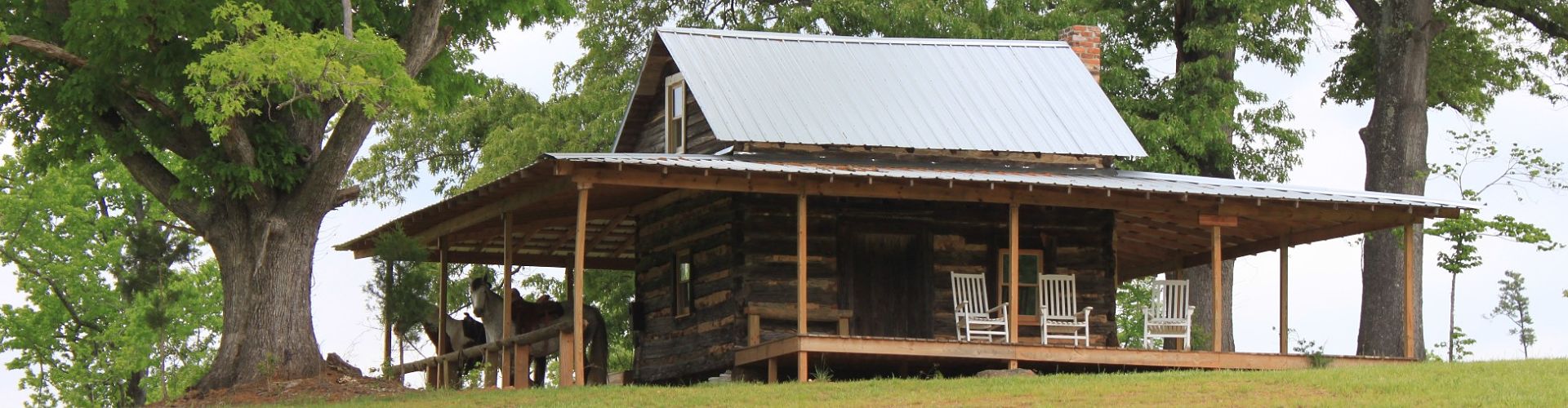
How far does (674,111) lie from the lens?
24.5 metres

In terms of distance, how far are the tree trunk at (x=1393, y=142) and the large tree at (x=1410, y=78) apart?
0.5 inches

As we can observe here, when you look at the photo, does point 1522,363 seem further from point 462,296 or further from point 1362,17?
point 462,296

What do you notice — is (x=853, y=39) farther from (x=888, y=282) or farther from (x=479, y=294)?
(x=479, y=294)

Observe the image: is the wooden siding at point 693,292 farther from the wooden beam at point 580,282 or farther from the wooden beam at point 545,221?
the wooden beam at point 580,282

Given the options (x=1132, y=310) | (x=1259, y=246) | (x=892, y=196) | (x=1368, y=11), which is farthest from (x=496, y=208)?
(x=1132, y=310)

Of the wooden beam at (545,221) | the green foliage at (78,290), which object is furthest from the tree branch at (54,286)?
the wooden beam at (545,221)

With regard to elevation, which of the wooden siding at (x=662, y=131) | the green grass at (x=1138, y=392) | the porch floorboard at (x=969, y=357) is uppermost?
the wooden siding at (x=662, y=131)

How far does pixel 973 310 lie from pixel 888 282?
1042mm

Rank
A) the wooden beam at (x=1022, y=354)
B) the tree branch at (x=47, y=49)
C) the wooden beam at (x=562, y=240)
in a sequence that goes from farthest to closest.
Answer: the wooden beam at (x=562, y=240) → the tree branch at (x=47, y=49) → the wooden beam at (x=1022, y=354)

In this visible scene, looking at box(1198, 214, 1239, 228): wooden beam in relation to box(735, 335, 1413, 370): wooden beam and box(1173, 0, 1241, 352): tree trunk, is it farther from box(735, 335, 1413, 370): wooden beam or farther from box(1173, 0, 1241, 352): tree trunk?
box(1173, 0, 1241, 352): tree trunk

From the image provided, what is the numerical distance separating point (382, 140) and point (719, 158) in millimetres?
15536

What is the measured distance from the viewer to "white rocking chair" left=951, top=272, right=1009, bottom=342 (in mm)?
21281

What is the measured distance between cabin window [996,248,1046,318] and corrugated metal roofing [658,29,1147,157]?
53.5 inches

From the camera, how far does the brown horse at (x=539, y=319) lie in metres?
23.5
